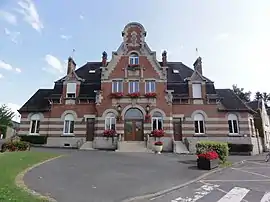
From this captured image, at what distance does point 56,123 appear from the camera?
2633 centimetres

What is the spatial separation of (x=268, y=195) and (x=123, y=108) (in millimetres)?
19203

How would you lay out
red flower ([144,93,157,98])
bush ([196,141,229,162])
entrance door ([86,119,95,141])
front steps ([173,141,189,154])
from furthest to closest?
entrance door ([86,119,95,141])
red flower ([144,93,157,98])
front steps ([173,141,189,154])
bush ([196,141,229,162])

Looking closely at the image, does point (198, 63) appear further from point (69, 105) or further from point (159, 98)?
point (69, 105)

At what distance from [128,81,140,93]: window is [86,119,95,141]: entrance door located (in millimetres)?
5352

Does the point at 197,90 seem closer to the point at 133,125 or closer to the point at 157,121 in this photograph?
the point at 157,121

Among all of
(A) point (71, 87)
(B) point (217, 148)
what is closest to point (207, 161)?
(B) point (217, 148)

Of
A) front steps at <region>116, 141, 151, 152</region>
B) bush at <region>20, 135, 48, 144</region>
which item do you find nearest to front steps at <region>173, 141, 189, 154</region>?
front steps at <region>116, 141, 151, 152</region>

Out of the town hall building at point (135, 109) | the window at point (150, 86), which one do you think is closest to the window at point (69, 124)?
the town hall building at point (135, 109)

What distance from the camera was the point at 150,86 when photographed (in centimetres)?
2628

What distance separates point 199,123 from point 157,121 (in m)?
4.65

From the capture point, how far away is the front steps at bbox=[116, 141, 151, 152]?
74.7 feet

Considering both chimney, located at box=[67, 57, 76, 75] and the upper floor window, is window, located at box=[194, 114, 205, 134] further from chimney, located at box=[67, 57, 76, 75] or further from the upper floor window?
chimney, located at box=[67, 57, 76, 75]

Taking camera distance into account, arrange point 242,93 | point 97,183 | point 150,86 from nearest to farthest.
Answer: point 97,183, point 150,86, point 242,93

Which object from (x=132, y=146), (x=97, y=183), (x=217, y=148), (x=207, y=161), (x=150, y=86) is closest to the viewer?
(x=97, y=183)
